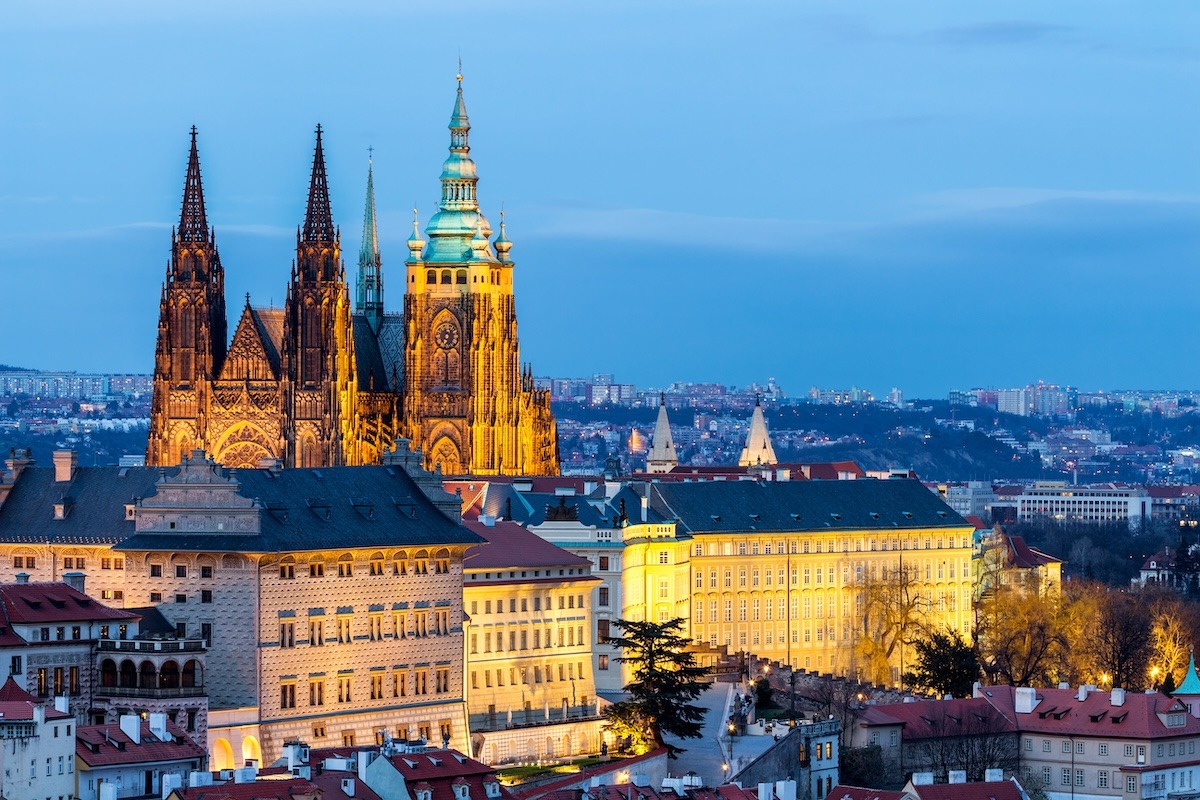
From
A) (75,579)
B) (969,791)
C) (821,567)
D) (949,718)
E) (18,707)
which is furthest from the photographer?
(821,567)

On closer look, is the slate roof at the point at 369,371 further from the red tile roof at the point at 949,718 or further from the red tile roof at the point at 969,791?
the red tile roof at the point at 969,791

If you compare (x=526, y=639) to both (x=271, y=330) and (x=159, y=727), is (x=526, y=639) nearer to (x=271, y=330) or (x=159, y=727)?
(x=159, y=727)

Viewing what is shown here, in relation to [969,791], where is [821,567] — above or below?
above

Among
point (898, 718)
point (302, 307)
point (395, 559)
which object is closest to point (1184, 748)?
point (898, 718)

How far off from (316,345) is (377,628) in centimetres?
6837

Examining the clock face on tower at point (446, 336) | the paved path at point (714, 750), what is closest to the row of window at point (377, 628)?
the paved path at point (714, 750)

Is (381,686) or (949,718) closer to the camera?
(381,686)

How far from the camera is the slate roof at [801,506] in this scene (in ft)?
543

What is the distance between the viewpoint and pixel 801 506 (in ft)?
569

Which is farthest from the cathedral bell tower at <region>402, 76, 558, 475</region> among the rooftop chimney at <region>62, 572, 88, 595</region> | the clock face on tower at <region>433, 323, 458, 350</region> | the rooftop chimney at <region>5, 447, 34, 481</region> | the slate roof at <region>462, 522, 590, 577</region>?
the rooftop chimney at <region>62, 572, 88, 595</region>

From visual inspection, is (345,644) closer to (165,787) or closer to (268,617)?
(268,617)

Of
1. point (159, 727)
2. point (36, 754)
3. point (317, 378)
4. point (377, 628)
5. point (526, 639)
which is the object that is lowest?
point (36, 754)

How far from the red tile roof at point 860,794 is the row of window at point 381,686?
52.1 feet

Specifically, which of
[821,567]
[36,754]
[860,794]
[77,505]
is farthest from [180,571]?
[821,567]
